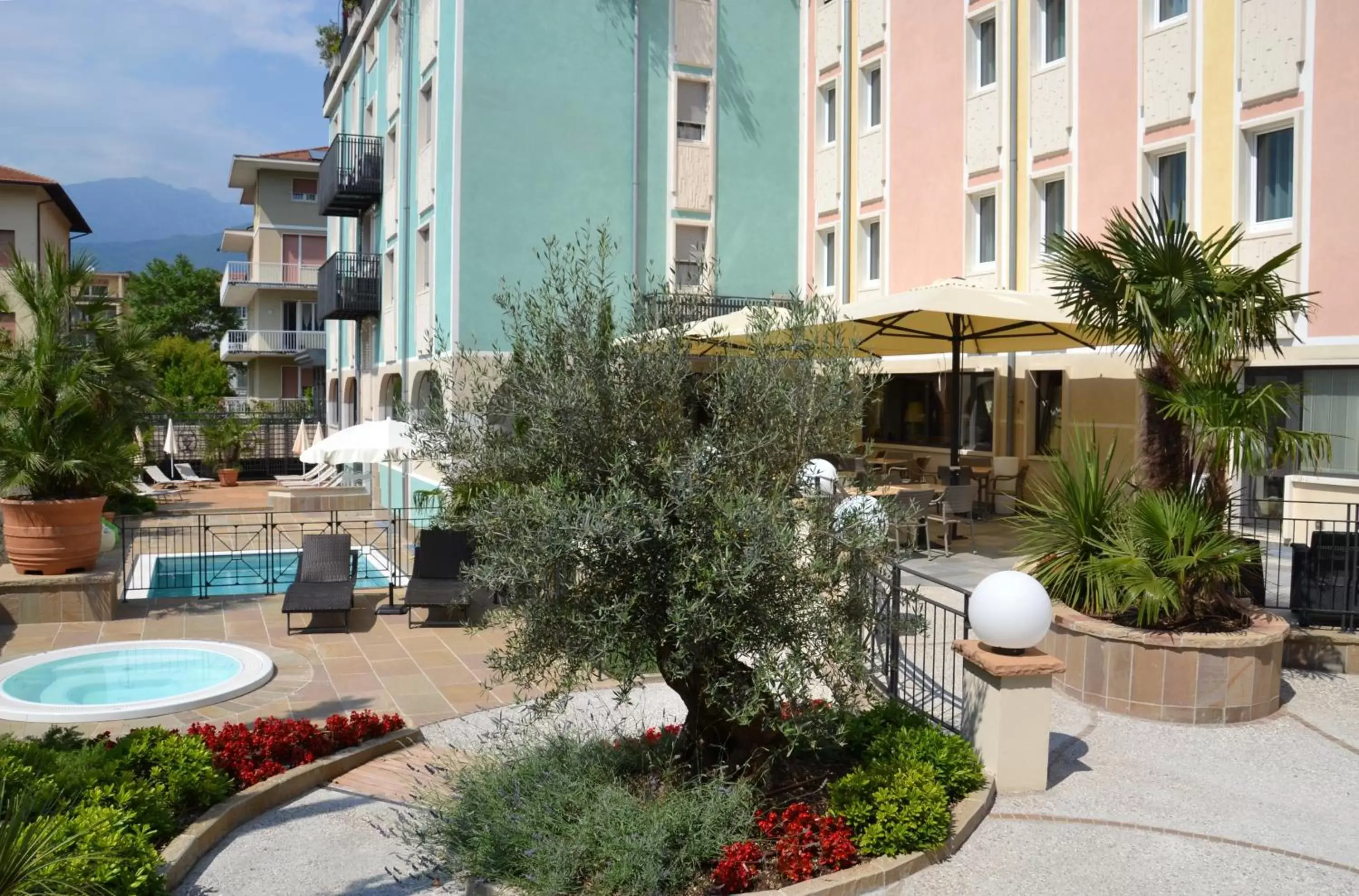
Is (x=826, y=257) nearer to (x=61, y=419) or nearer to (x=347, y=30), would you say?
(x=61, y=419)

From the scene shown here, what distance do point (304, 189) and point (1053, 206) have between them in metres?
36.7

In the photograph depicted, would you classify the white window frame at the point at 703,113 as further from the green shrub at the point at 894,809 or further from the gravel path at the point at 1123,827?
the green shrub at the point at 894,809

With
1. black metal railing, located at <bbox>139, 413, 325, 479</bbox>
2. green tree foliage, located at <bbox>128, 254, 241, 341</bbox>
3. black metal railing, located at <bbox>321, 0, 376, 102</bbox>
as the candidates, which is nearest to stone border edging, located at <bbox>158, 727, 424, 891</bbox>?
black metal railing, located at <bbox>321, 0, 376, 102</bbox>

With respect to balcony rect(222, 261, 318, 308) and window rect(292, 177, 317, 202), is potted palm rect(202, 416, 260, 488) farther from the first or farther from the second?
window rect(292, 177, 317, 202)

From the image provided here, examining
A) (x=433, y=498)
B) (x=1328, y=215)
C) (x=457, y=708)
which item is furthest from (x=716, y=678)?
(x=433, y=498)

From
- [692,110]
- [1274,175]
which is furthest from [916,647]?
[692,110]

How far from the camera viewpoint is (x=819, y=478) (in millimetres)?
5602

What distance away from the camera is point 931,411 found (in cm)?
2181

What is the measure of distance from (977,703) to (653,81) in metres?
18.1

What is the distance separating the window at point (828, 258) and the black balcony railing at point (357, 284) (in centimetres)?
1074

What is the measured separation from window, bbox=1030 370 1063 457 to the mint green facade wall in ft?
21.8

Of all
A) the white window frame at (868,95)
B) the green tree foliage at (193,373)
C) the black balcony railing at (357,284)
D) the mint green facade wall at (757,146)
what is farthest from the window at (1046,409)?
the green tree foliage at (193,373)

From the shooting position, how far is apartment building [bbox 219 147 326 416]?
45344 millimetres

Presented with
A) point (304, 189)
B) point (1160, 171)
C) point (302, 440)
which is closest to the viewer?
point (1160, 171)
